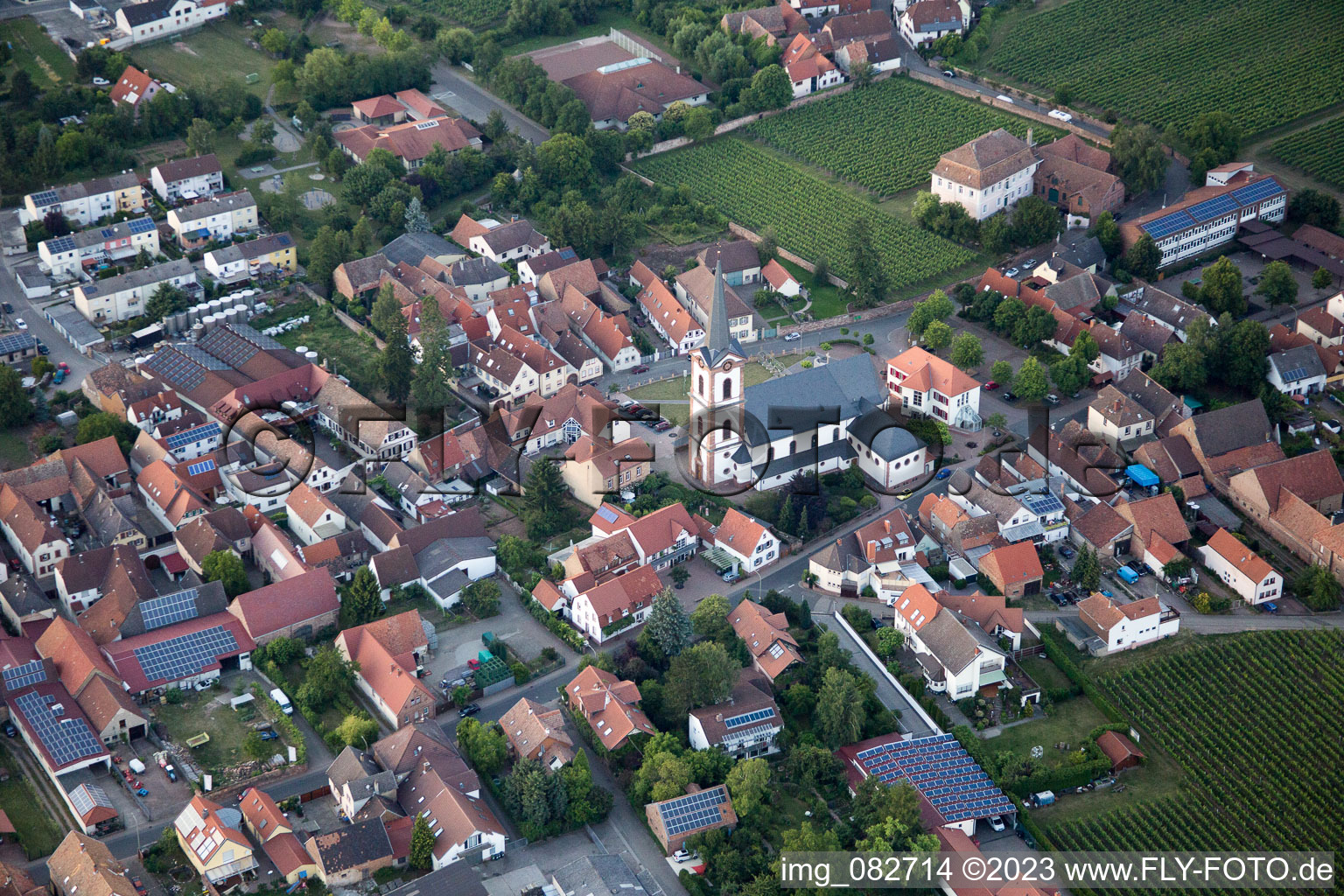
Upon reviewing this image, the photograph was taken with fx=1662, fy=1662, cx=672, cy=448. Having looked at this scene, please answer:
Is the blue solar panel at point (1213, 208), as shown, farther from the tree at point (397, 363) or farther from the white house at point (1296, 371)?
the tree at point (397, 363)

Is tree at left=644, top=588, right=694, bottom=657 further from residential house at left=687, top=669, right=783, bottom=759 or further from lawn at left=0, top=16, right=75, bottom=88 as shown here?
lawn at left=0, top=16, right=75, bottom=88

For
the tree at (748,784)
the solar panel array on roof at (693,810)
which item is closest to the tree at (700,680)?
the tree at (748,784)

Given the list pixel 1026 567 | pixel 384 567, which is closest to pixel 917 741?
pixel 1026 567

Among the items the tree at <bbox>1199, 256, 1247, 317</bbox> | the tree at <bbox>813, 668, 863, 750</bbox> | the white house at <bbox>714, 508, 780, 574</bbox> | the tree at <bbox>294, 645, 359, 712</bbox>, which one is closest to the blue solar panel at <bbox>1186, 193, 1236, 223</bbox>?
the tree at <bbox>1199, 256, 1247, 317</bbox>

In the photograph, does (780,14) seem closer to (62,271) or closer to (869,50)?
(869,50)

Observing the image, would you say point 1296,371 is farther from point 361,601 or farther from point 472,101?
point 472,101

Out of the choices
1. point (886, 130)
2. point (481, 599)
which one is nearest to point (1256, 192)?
point (886, 130)
